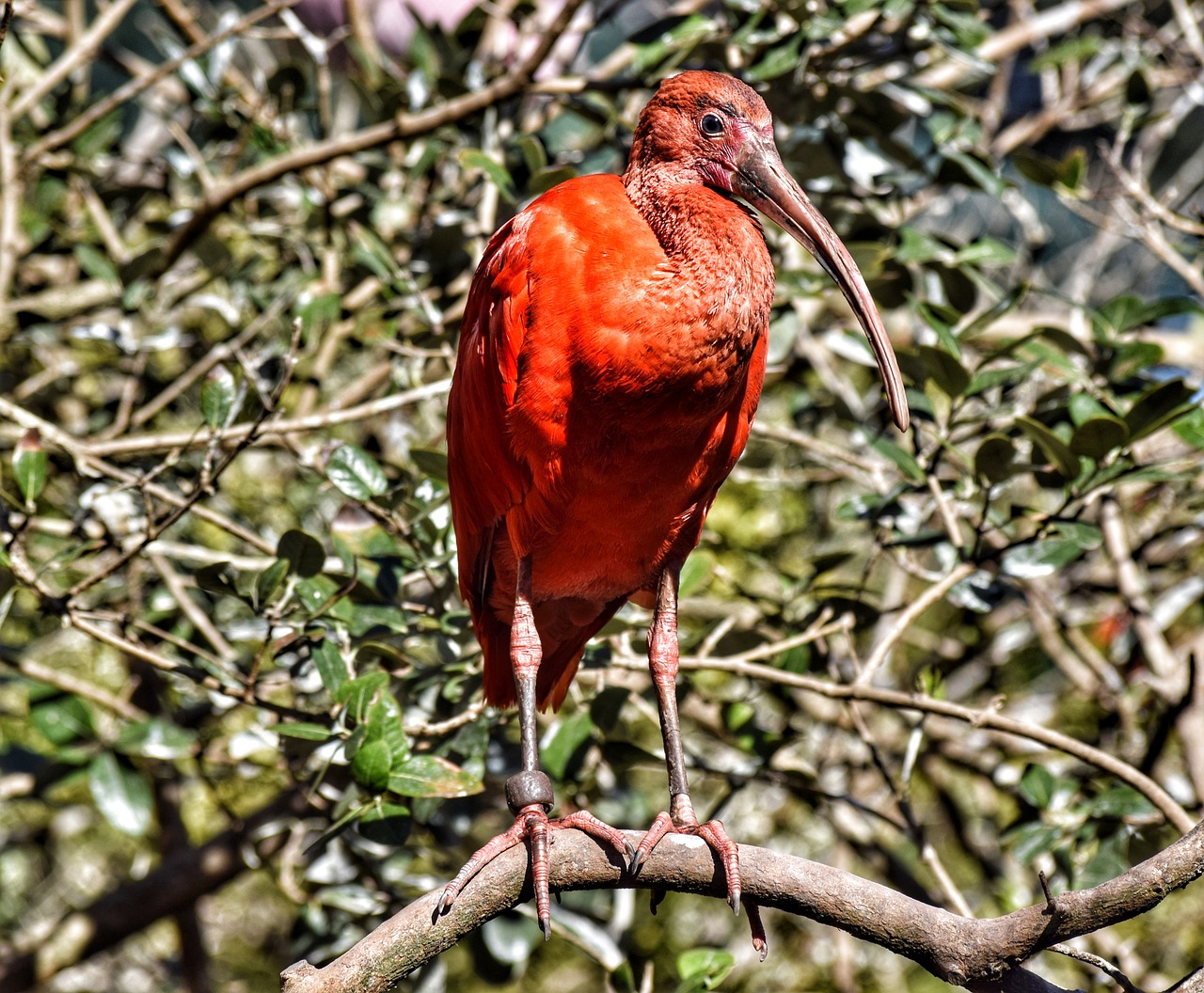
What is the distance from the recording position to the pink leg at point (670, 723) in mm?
2358

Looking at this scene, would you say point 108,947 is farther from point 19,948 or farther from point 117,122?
point 117,122

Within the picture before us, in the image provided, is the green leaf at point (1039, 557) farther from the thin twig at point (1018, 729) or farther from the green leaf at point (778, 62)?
the green leaf at point (778, 62)

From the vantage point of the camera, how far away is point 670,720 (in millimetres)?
2793

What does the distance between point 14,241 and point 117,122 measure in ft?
2.13

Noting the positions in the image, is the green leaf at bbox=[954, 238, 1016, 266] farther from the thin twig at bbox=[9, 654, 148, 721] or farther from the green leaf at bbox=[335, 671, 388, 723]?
the thin twig at bbox=[9, 654, 148, 721]

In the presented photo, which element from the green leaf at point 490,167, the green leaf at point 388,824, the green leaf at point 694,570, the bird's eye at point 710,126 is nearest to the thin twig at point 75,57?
the green leaf at point 490,167

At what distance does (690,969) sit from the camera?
2600 millimetres

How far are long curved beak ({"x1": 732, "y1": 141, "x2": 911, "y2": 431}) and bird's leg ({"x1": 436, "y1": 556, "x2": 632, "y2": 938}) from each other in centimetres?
90

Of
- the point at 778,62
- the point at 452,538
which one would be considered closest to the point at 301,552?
the point at 452,538

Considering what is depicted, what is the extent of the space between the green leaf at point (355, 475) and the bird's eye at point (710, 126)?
104cm

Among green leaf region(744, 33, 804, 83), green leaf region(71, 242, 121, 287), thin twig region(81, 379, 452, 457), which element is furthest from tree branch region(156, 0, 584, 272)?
thin twig region(81, 379, 452, 457)

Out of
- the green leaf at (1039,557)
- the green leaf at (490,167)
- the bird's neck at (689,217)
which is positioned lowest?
the green leaf at (1039,557)

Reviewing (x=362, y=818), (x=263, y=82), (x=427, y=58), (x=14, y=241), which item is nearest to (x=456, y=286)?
(x=427, y=58)

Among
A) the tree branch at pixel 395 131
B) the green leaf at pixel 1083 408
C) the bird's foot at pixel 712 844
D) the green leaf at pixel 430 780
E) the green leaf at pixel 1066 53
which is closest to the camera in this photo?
the bird's foot at pixel 712 844
